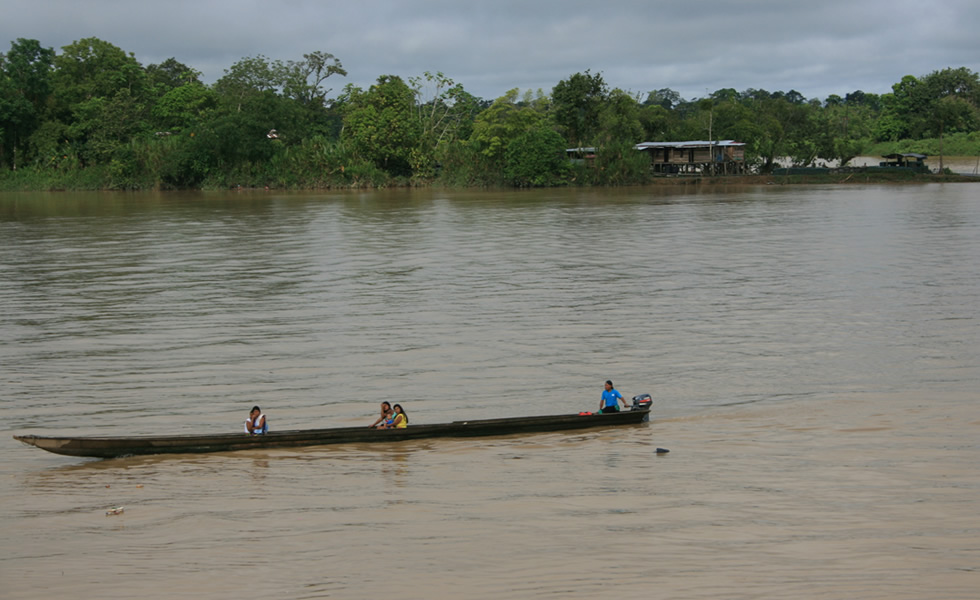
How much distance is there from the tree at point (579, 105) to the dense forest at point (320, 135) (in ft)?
0.36

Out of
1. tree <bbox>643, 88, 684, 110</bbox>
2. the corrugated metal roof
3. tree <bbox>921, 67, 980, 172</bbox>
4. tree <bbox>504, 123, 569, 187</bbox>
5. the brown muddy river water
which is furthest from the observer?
tree <bbox>643, 88, 684, 110</bbox>

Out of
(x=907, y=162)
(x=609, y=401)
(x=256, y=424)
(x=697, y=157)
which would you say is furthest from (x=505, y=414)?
(x=907, y=162)

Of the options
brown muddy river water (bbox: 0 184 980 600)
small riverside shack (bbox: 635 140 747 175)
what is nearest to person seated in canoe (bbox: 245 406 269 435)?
brown muddy river water (bbox: 0 184 980 600)

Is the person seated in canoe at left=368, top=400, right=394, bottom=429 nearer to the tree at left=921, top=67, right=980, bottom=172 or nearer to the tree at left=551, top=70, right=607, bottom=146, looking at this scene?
the tree at left=551, top=70, right=607, bottom=146

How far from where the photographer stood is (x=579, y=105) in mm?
84750

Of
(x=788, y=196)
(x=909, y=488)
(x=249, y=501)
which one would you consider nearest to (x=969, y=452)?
(x=909, y=488)

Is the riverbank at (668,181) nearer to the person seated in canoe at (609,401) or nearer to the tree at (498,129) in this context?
the tree at (498,129)

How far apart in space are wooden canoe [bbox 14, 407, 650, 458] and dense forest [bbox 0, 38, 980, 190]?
66.6m

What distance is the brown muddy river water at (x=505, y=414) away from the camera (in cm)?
933

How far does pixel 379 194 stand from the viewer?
77375 millimetres

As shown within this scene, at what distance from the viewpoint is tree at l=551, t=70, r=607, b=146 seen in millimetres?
83938

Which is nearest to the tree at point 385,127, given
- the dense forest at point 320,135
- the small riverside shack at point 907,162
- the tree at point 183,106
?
the dense forest at point 320,135

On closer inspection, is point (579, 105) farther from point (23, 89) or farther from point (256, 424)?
point (256, 424)

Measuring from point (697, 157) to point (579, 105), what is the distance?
12162 millimetres
